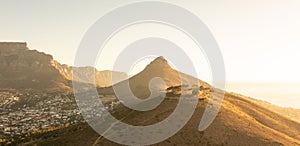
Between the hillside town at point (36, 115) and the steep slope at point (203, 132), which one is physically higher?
the hillside town at point (36, 115)

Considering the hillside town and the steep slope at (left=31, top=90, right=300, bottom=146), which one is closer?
the steep slope at (left=31, top=90, right=300, bottom=146)

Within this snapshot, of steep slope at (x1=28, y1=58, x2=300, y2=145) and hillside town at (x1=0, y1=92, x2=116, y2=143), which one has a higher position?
hillside town at (x1=0, y1=92, x2=116, y2=143)

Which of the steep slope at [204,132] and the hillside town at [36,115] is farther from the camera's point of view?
the hillside town at [36,115]

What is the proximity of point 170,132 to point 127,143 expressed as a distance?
10.1 metres

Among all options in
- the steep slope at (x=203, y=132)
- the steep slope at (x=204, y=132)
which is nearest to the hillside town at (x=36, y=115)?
the steep slope at (x=203, y=132)

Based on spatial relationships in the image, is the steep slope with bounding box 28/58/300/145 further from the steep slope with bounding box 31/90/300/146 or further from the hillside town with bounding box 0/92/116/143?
the hillside town with bounding box 0/92/116/143

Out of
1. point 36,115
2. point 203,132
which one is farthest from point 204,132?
point 36,115

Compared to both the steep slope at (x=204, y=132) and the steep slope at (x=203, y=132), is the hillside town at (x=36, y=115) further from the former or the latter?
the steep slope at (x=204, y=132)

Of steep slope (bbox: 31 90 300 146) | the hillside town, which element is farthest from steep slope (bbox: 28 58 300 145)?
the hillside town

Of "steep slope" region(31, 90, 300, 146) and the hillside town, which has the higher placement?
the hillside town

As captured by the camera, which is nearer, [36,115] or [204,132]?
[204,132]

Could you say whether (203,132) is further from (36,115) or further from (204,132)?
(36,115)

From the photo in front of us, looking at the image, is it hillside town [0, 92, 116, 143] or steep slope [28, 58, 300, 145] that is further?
hillside town [0, 92, 116, 143]

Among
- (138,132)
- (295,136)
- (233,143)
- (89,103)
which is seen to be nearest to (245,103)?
(295,136)
